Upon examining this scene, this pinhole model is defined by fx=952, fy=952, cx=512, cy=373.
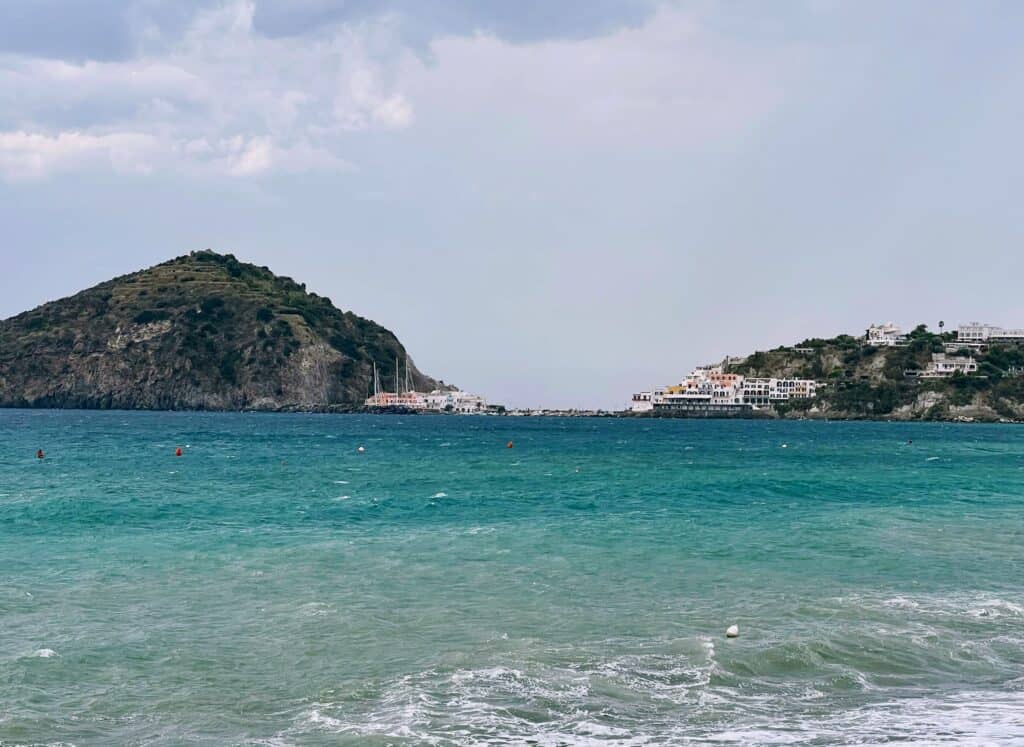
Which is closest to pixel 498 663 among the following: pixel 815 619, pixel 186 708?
pixel 186 708

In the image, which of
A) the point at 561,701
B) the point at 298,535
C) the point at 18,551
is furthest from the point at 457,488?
the point at 561,701

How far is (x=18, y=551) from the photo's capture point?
30.6 metres

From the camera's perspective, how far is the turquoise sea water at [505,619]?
15.4m

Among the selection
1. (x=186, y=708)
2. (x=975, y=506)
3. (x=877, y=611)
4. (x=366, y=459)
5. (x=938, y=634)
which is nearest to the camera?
(x=186, y=708)

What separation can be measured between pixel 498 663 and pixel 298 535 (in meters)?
18.0

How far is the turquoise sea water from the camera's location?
15.4 metres

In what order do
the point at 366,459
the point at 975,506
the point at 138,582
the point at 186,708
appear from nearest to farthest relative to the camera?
the point at 186,708 → the point at 138,582 → the point at 975,506 → the point at 366,459

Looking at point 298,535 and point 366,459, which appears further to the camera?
point 366,459

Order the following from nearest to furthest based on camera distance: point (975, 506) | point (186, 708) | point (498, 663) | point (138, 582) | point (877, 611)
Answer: point (186, 708)
point (498, 663)
point (877, 611)
point (138, 582)
point (975, 506)

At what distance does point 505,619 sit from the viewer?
72.3 feet

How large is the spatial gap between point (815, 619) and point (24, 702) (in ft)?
54.2

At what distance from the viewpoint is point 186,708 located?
52.4ft

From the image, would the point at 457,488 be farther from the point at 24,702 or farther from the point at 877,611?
the point at 24,702

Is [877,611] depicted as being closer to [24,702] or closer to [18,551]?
[24,702]
